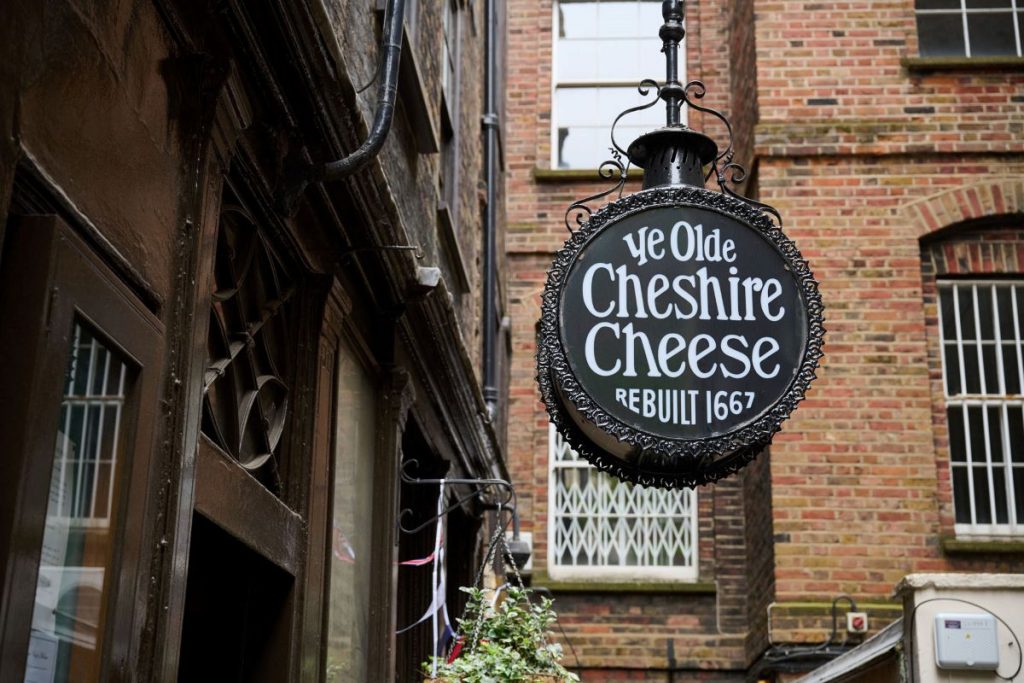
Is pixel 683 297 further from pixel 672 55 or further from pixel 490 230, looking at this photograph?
pixel 490 230

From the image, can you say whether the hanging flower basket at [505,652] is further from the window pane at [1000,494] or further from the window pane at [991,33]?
the window pane at [991,33]

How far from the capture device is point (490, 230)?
11.2m

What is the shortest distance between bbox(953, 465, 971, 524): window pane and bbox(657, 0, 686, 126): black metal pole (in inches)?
273

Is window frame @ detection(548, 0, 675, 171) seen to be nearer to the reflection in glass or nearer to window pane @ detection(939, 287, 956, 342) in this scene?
window pane @ detection(939, 287, 956, 342)

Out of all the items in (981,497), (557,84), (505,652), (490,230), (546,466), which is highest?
(557,84)

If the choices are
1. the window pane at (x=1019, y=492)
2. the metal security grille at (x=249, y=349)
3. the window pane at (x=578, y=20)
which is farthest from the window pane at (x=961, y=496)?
the metal security grille at (x=249, y=349)

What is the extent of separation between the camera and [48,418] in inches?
110

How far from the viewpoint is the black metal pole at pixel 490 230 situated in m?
10.8

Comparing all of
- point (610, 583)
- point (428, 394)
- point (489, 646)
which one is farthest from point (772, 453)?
point (489, 646)

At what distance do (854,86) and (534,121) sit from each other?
382 cm

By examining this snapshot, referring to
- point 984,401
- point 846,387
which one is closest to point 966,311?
point 984,401

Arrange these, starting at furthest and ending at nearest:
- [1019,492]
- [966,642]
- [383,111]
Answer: [1019,492]
[966,642]
[383,111]

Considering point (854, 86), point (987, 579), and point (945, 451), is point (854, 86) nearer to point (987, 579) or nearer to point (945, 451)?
point (945, 451)

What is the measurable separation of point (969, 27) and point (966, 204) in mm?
1797
